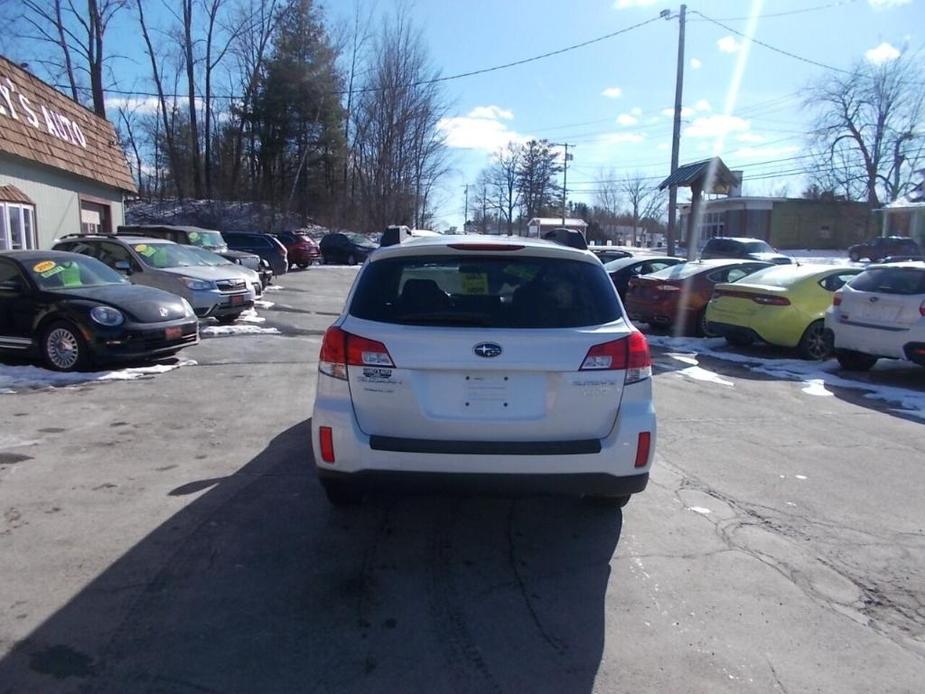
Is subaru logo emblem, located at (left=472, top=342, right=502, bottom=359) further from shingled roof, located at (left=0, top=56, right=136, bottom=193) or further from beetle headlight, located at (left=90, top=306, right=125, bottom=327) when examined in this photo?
shingled roof, located at (left=0, top=56, right=136, bottom=193)

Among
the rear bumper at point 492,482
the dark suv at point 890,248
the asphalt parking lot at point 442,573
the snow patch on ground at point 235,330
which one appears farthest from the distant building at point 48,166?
the dark suv at point 890,248

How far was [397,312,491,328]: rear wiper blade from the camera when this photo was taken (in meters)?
3.90

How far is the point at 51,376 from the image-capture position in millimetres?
8656

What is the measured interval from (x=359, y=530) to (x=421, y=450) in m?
0.94

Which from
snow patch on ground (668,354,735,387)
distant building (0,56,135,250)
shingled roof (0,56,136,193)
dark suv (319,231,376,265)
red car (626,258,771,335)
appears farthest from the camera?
dark suv (319,231,376,265)

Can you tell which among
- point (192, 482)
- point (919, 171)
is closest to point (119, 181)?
point (192, 482)

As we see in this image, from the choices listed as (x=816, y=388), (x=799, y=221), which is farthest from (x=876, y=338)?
(x=799, y=221)

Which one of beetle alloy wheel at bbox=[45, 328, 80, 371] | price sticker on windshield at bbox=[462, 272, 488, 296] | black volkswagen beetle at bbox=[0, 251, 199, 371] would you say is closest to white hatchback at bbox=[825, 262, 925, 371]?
price sticker on windshield at bbox=[462, 272, 488, 296]

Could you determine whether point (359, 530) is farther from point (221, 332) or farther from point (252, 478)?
point (221, 332)

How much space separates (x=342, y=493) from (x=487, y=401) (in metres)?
1.18

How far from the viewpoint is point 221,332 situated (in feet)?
42.0

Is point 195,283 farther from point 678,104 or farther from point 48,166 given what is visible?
point 678,104

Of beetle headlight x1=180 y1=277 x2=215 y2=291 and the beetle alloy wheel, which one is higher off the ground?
beetle headlight x1=180 y1=277 x2=215 y2=291

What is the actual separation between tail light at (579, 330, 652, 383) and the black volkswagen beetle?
6927 millimetres
